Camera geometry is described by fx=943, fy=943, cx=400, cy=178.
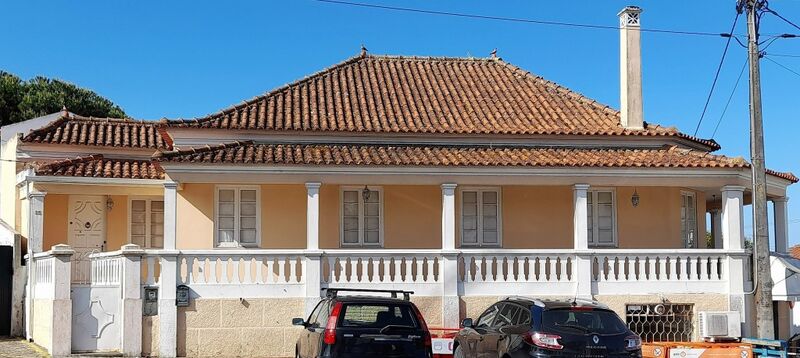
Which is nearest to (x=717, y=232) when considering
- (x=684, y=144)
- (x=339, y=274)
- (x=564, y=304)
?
(x=684, y=144)

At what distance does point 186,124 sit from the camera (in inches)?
858

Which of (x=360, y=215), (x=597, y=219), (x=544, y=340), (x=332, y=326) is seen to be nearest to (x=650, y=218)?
(x=597, y=219)

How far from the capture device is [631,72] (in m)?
23.3

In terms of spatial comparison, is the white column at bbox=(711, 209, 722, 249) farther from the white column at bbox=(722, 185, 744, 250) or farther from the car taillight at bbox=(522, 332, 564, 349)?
the car taillight at bbox=(522, 332, 564, 349)

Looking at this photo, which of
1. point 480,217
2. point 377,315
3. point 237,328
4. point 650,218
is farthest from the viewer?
point 650,218

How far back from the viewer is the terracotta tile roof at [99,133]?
25547 mm

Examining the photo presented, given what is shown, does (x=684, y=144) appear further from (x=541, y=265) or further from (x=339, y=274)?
(x=339, y=274)

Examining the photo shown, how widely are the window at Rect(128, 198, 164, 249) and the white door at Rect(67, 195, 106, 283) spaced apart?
699 mm

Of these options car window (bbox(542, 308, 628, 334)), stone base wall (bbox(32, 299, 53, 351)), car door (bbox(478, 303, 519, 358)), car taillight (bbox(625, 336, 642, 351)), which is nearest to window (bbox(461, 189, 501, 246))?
car door (bbox(478, 303, 519, 358))

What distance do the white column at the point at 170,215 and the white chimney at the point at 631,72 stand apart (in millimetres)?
11038

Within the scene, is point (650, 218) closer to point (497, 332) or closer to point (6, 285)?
point (497, 332)

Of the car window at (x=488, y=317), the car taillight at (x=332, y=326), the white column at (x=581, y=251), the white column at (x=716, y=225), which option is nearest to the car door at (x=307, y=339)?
the car taillight at (x=332, y=326)

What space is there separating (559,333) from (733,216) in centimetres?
855

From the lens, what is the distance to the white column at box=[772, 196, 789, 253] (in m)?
23.6
